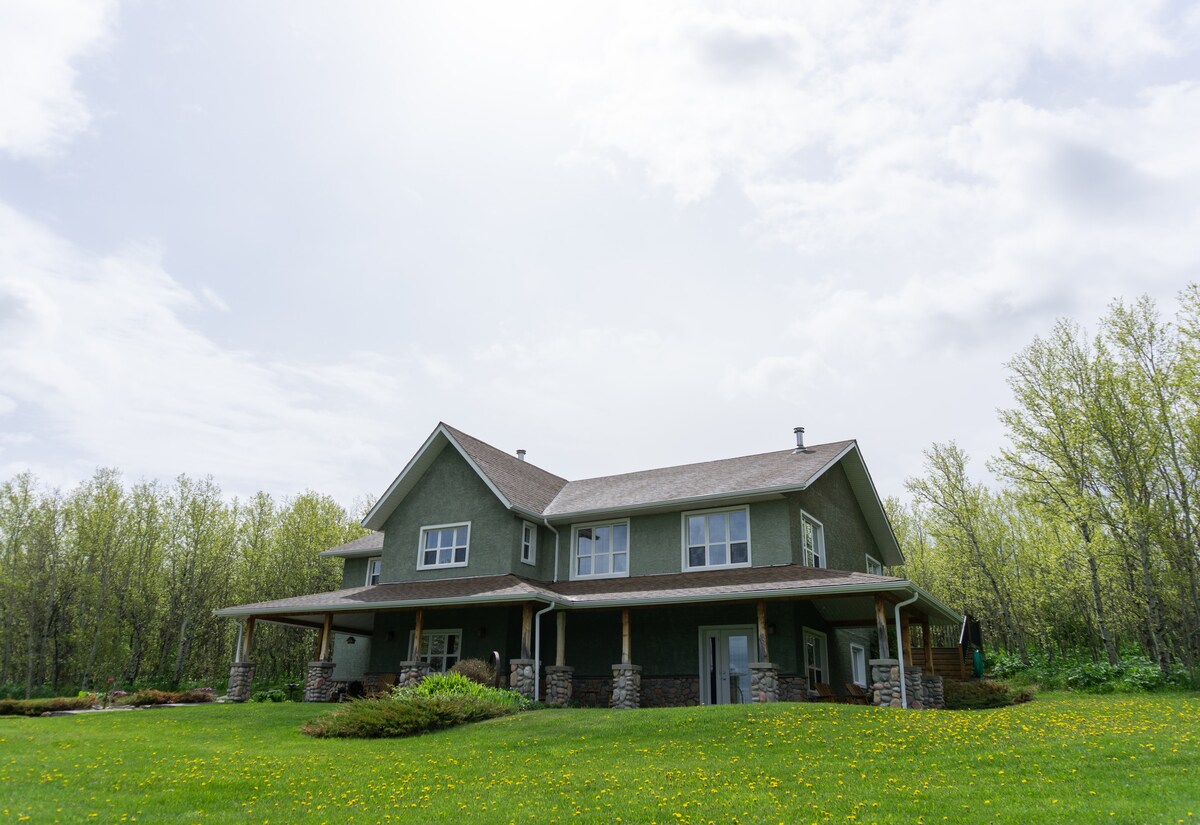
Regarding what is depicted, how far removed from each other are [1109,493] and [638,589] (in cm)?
1415

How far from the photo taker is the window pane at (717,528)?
2075 cm

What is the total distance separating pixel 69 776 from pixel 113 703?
13491 millimetres

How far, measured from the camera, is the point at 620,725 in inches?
527

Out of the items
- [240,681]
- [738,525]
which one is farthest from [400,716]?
[240,681]

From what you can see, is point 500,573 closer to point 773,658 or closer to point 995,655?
point 773,658

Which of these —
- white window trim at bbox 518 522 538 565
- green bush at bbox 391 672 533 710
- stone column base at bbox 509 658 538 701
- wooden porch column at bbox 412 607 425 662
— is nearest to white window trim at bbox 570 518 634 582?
white window trim at bbox 518 522 538 565

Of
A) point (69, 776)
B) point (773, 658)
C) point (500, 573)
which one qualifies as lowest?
point (69, 776)

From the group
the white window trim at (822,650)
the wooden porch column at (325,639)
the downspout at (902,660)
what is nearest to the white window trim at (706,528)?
the white window trim at (822,650)

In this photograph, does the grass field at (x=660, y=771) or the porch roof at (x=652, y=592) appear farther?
the porch roof at (x=652, y=592)

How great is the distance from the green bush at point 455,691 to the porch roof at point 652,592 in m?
2.26

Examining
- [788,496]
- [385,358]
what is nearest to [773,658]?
[788,496]

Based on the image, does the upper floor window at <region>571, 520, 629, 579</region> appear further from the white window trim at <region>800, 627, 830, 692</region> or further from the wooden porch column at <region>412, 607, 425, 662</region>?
the white window trim at <region>800, 627, 830, 692</region>

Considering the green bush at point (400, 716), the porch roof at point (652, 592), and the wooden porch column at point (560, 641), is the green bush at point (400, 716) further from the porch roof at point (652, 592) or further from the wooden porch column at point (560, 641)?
the wooden porch column at point (560, 641)

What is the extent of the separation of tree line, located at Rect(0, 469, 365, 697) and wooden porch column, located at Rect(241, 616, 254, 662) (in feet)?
33.6
